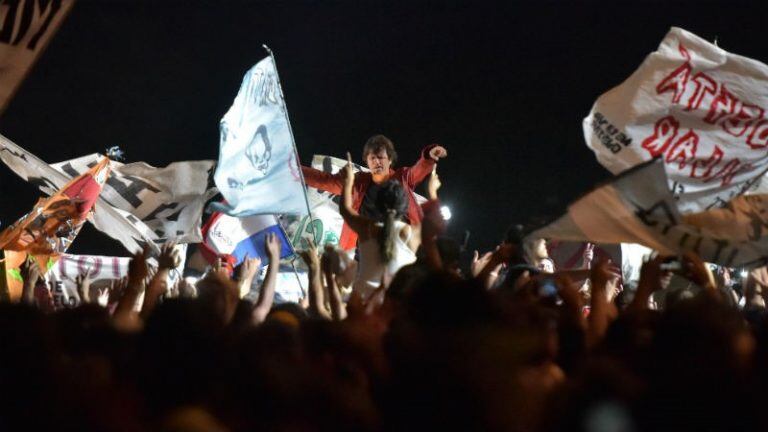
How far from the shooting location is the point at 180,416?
2.35 m

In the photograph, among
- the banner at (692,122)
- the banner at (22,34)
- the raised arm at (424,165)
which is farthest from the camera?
the raised arm at (424,165)

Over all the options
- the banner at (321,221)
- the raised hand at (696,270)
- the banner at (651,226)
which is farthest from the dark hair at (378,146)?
the banner at (321,221)

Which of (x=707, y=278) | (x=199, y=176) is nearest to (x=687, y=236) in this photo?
(x=707, y=278)

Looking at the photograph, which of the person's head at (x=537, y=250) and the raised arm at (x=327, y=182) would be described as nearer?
the person's head at (x=537, y=250)

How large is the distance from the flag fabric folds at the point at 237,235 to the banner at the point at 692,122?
3.61m

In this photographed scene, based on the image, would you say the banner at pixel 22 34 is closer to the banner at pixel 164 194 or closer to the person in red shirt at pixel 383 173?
the person in red shirt at pixel 383 173

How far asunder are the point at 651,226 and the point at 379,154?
2.55 m

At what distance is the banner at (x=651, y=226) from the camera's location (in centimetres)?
391

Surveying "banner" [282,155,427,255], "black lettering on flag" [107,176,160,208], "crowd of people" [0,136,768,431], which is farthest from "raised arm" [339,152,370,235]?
"black lettering on flag" [107,176,160,208]

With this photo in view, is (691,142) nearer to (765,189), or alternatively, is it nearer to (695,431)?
(765,189)

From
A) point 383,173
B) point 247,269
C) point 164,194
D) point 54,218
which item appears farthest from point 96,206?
point 247,269

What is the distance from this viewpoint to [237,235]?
362 inches

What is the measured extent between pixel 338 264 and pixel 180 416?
2.09 metres

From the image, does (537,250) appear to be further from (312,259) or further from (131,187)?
(131,187)
